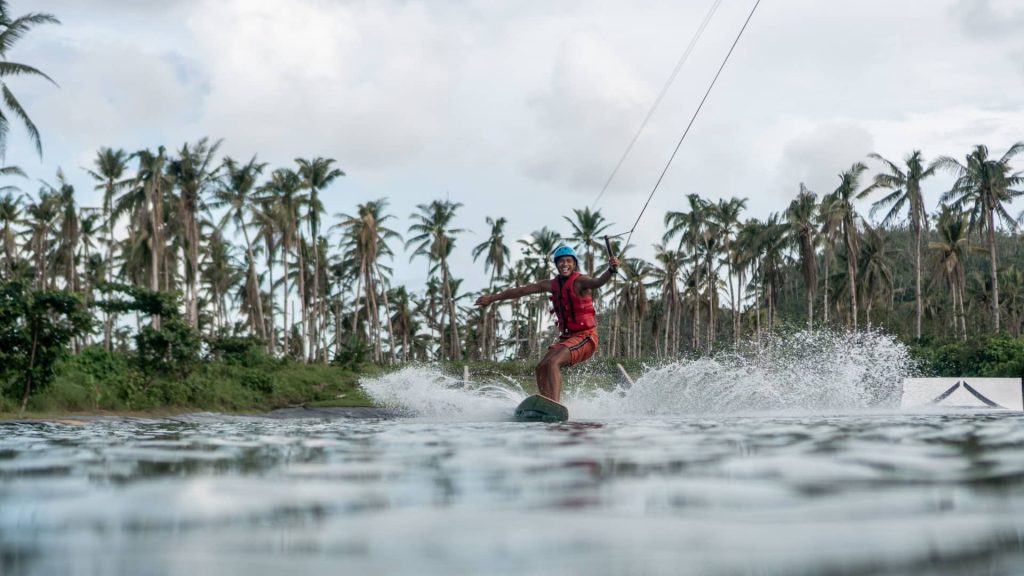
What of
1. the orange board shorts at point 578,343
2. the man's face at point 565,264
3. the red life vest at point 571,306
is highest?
the man's face at point 565,264

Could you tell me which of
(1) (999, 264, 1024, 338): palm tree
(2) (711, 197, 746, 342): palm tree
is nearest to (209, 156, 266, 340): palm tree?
(2) (711, 197, 746, 342): palm tree

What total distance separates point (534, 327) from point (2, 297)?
7246 centimetres

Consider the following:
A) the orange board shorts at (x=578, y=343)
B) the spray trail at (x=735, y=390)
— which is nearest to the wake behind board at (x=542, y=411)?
the orange board shorts at (x=578, y=343)

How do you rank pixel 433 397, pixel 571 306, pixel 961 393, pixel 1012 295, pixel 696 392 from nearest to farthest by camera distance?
pixel 571 306 → pixel 433 397 → pixel 696 392 → pixel 961 393 → pixel 1012 295

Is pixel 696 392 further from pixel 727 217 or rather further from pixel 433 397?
pixel 727 217

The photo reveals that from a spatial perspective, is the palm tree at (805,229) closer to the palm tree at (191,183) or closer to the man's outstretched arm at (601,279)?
the palm tree at (191,183)

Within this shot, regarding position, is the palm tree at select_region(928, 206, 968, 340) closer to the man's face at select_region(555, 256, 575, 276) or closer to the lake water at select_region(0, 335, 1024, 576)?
the man's face at select_region(555, 256, 575, 276)

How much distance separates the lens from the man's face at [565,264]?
424 inches

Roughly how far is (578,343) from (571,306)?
43 cm

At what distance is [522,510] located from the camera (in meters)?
2.35

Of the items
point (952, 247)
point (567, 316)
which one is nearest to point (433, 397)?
point (567, 316)

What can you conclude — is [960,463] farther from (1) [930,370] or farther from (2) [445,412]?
(1) [930,370]

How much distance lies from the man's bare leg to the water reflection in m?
5.94

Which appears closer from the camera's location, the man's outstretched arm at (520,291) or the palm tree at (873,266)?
the man's outstretched arm at (520,291)
